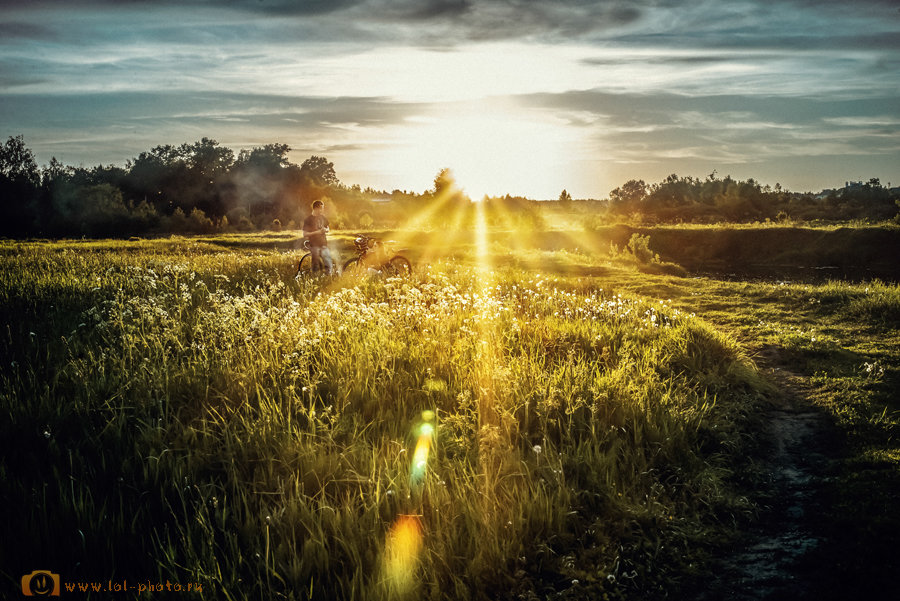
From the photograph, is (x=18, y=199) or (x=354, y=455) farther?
(x=18, y=199)

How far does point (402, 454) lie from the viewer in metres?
4.90

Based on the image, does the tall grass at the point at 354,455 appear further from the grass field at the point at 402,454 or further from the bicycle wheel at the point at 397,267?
the bicycle wheel at the point at 397,267

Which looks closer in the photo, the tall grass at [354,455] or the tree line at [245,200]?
the tall grass at [354,455]

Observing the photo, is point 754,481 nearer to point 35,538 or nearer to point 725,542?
point 725,542

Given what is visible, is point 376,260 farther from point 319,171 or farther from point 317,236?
point 319,171

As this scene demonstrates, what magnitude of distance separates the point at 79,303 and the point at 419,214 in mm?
59410

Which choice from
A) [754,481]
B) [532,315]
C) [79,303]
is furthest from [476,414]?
[79,303]

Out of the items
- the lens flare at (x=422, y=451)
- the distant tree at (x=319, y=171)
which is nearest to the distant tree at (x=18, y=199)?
the distant tree at (x=319, y=171)

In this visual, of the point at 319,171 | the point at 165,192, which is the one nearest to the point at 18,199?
the point at 165,192

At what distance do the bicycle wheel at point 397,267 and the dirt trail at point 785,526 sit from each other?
10347 mm

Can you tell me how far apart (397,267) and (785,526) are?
12.3 m

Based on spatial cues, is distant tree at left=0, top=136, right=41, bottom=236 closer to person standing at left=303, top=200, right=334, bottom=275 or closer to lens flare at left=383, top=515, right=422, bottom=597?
person standing at left=303, top=200, right=334, bottom=275

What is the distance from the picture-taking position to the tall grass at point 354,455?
369 cm

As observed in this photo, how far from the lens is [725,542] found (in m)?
4.41
